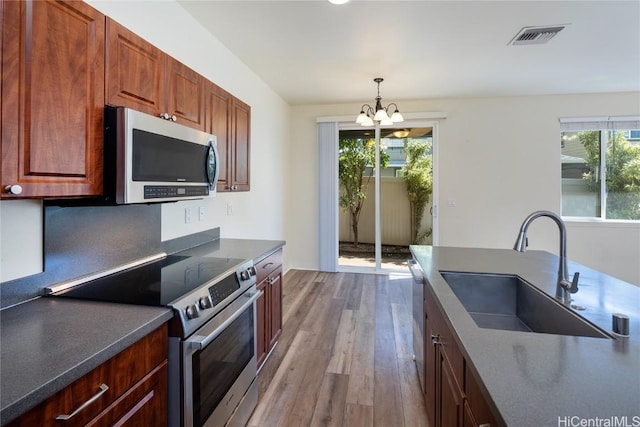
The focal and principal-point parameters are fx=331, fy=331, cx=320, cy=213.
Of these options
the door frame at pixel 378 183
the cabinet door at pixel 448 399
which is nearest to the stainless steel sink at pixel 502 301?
the cabinet door at pixel 448 399

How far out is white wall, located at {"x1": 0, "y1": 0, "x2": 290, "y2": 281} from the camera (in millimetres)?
1370

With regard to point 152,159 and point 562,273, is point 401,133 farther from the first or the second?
point 152,159

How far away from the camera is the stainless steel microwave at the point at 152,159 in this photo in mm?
1354

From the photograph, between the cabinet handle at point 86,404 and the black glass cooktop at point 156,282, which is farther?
the black glass cooktop at point 156,282

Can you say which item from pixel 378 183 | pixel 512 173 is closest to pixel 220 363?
pixel 378 183

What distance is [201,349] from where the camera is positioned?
1396 mm

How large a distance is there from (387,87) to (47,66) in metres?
3.98

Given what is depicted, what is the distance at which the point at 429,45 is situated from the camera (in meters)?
3.14

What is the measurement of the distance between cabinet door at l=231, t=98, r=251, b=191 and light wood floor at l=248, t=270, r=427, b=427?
145 cm

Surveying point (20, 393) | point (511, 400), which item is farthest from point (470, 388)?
point (20, 393)

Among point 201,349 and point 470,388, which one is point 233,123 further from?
point 470,388

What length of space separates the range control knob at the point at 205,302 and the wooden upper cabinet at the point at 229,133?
105 cm

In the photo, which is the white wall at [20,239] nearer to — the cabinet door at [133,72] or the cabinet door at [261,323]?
the cabinet door at [133,72]

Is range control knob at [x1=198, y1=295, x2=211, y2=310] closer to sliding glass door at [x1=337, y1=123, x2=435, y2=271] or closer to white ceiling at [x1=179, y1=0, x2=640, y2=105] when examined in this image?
white ceiling at [x1=179, y1=0, x2=640, y2=105]
